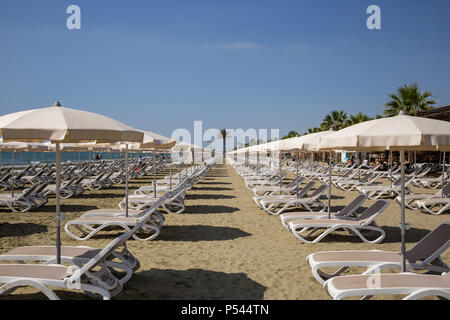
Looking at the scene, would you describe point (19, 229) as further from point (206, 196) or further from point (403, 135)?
point (403, 135)

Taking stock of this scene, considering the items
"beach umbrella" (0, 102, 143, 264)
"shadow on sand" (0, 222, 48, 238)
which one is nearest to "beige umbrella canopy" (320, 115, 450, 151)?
"beach umbrella" (0, 102, 143, 264)

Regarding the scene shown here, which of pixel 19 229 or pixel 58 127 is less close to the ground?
pixel 58 127

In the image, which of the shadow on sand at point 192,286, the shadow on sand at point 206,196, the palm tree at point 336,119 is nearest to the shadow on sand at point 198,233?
the shadow on sand at point 192,286

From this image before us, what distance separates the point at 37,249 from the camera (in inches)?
171

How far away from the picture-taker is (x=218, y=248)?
586 centimetres

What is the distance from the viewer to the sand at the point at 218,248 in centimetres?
404

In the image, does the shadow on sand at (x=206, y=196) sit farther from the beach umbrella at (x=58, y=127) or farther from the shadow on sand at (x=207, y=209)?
the beach umbrella at (x=58, y=127)

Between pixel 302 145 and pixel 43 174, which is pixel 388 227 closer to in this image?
pixel 302 145

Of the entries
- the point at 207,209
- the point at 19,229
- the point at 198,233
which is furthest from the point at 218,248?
the point at 19,229

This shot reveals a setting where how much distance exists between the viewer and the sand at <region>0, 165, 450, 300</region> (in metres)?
4.04

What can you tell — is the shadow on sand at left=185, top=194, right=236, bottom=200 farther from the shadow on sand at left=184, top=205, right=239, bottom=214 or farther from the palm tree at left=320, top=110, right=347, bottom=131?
the palm tree at left=320, top=110, right=347, bottom=131

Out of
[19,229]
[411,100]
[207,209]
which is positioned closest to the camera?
[19,229]
